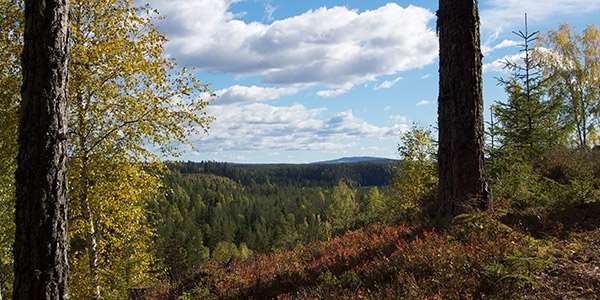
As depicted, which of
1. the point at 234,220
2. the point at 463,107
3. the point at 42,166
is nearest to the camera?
the point at 42,166

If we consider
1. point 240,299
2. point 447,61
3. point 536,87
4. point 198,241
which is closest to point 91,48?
point 240,299

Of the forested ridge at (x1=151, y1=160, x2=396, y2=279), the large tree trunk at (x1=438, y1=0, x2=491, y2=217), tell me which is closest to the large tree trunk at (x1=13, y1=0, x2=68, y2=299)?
the large tree trunk at (x1=438, y1=0, x2=491, y2=217)

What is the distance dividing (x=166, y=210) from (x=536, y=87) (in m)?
124

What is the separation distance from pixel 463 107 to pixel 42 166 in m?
7.42

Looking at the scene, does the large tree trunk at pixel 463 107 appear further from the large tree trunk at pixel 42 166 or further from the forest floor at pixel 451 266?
the large tree trunk at pixel 42 166

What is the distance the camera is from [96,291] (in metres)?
14.7

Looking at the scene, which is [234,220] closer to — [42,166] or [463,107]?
[463,107]

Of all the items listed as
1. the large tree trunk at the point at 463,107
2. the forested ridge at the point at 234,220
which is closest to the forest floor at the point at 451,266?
the large tree trunk at the point at 463,107

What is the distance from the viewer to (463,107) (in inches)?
381

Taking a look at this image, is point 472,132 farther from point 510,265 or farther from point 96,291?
point 96,291

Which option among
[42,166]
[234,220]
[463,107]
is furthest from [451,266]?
[234,220]

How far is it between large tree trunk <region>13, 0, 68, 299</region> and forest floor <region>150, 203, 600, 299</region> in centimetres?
373

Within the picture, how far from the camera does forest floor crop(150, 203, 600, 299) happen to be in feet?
21.9

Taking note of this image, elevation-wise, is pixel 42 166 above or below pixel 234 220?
above
